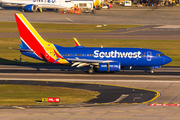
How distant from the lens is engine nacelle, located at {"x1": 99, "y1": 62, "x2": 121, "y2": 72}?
177ft

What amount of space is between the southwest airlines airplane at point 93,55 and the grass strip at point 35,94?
1034 centimetres

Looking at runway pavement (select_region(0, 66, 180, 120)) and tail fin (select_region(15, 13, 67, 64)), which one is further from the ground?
tail fin (select_region(15, 13, 67, 64))

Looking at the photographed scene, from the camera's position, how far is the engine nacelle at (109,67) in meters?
53.9

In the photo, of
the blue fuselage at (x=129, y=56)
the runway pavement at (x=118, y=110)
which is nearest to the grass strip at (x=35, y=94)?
the runway pavement at (x=118, y=110)

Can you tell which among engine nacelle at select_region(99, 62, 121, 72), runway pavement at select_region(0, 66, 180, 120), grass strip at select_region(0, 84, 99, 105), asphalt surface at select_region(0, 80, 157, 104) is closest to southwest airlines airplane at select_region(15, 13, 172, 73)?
engine nacelle at select_region(99, 62, 121, 72)

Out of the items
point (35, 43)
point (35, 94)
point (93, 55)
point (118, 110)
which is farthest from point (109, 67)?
point (118, 110)

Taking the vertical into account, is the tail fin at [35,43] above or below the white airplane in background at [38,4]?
below

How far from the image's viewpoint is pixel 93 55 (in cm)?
5597

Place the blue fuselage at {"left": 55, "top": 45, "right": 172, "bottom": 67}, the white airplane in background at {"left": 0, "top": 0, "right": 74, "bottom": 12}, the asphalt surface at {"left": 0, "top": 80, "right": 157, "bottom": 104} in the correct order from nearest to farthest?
the asphalt surface at {"left": 0, "top": 80, "right": 157, "bottom": 104} < the blue fuselage at {"left": 55, "top": 45, "right": 172, "bottom": 67} < the white airplane in background at {"left": 0, "top": 0, "right": 74, "bottom": 12}

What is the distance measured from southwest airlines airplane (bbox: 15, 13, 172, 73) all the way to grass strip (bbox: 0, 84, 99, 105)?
33.9 feet

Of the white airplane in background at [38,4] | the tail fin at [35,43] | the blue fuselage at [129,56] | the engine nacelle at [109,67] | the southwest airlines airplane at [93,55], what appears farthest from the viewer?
the white airplane in background at [38,4]

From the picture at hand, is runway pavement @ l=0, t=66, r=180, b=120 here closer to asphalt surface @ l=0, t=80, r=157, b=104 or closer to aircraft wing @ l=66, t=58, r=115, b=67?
asphalt surface @ l=0, t=80, r=157, b=104

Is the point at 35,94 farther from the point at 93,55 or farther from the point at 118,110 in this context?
the point at 93,55

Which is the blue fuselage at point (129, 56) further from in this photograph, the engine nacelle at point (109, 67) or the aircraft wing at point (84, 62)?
the engine nacelle at point (109, 67)
